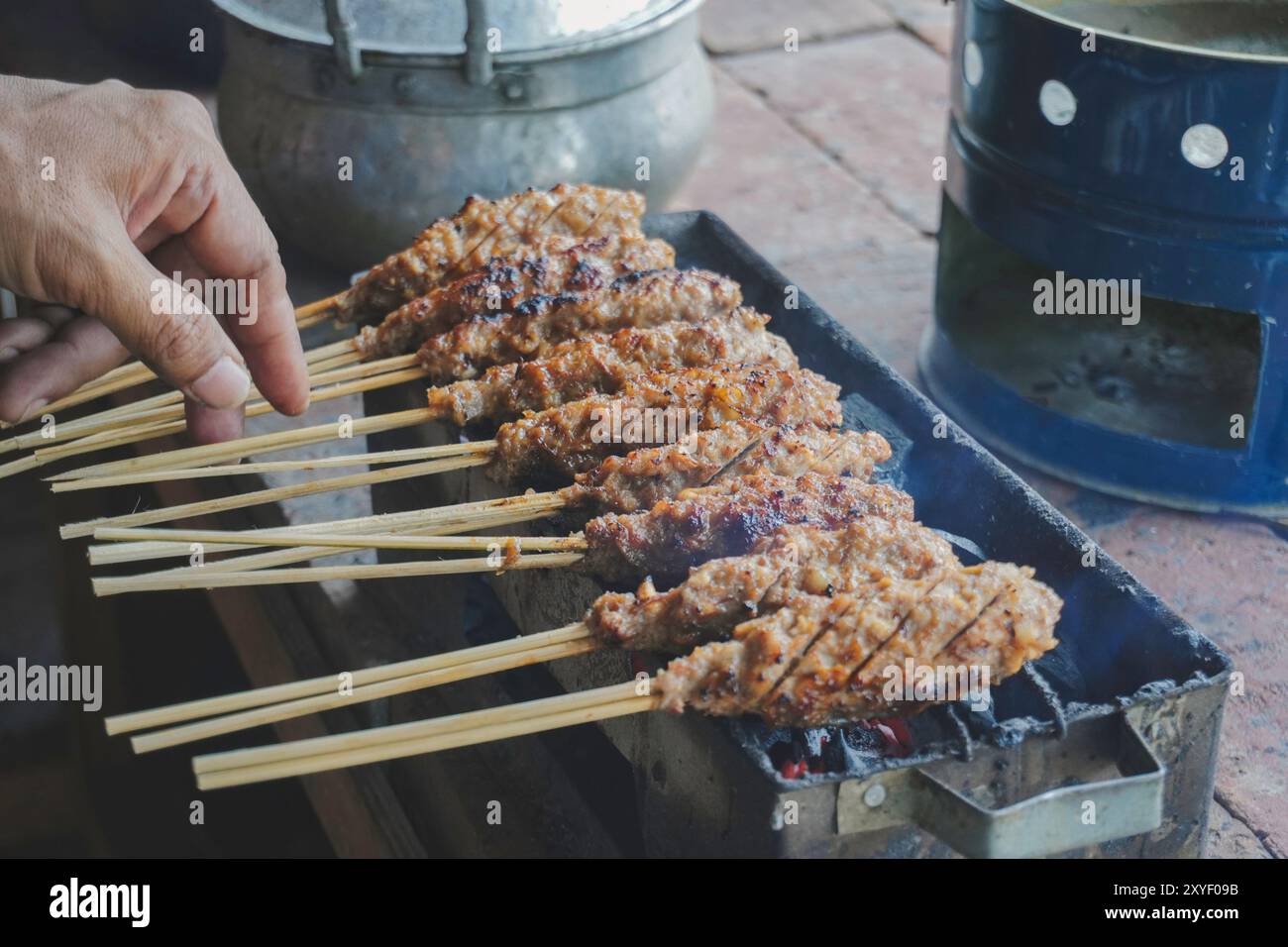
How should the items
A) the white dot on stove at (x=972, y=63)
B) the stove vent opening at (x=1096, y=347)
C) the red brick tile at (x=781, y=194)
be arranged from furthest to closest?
the red brick tile at (x=781, y=194)
the stove vent opening at (x=1096, y=347)
the white dot on stove at (x=972, y=63)

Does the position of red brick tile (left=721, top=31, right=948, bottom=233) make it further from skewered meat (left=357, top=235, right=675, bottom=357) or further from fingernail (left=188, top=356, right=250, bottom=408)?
fingernail (left=188, top=356, right=250, bottom=408)

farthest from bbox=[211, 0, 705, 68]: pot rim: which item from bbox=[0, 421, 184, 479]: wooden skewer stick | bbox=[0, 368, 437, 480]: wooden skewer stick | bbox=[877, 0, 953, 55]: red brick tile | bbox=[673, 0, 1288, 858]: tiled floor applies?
bbox=[877, 0, 953, 55]: red brick tile

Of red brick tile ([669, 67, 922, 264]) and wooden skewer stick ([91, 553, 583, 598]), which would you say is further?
red brick tile ([669, 67, 922, 264])

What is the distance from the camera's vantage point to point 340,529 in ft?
8.12

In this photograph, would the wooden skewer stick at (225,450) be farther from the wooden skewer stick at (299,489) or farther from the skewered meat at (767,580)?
the skewered meat at (767,580)

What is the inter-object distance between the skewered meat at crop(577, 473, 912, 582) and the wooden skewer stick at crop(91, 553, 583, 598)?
0.24ft

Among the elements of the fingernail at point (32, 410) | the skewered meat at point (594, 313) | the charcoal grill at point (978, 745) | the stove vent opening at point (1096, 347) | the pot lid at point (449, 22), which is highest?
the pot lid at point (449, 22)

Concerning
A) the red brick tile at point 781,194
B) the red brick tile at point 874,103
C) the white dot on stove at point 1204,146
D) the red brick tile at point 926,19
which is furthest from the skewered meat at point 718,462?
the red brick tile at point 926,19

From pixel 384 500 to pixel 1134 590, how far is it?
2.02 metres

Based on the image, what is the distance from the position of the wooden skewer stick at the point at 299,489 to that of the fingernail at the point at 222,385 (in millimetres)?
205

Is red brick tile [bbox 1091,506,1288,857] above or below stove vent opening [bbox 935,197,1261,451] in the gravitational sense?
below

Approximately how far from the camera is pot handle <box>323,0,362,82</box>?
12.2ft

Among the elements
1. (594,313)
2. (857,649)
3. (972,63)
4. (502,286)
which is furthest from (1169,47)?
(857,649)

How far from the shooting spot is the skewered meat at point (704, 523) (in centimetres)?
240
